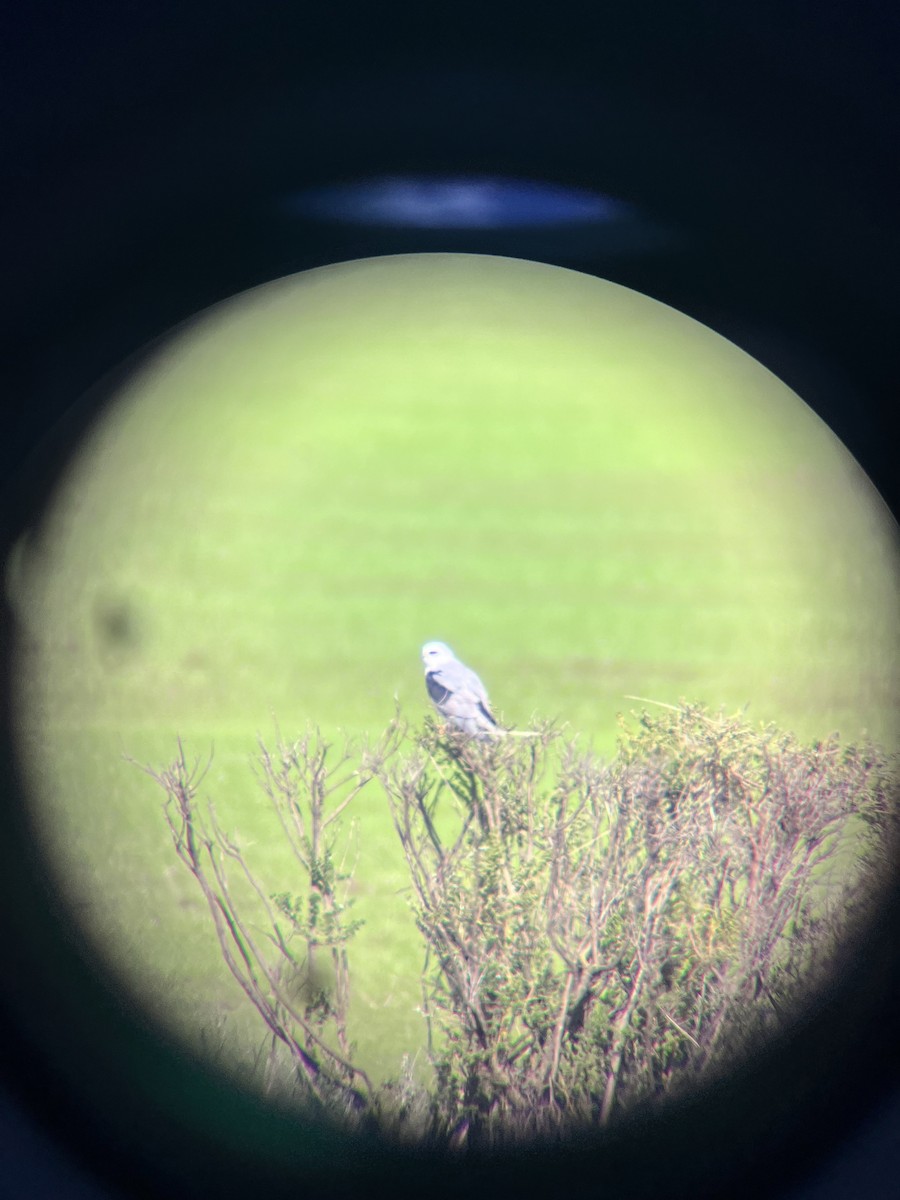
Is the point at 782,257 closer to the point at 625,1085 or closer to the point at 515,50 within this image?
the point at 515,50

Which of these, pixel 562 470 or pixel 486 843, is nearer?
pixel 486 843

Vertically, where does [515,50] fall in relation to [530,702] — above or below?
above

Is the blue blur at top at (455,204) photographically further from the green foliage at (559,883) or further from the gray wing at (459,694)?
the gray wing at (459,694)

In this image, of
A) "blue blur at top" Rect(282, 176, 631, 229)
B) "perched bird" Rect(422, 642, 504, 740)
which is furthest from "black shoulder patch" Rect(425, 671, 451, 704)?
"blue blur at top" Rect(282, 176, 631, 229)

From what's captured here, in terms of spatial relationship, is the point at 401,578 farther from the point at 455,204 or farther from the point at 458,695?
the point at 455,204

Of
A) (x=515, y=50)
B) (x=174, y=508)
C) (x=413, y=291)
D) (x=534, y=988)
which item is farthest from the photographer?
(x=174, y=508)

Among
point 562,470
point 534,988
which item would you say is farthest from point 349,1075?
point 562,470

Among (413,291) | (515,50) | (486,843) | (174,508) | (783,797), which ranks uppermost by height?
→ (174,508)
